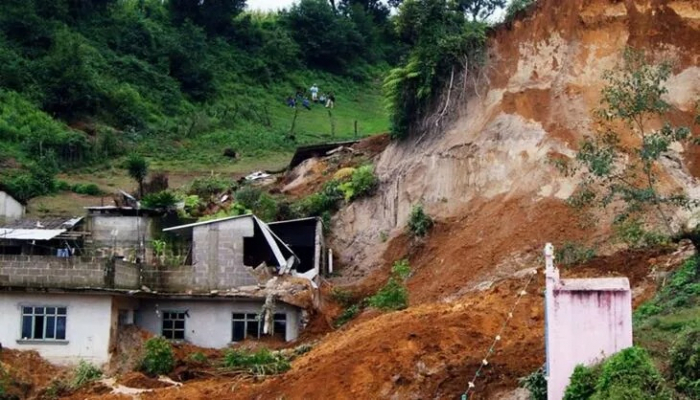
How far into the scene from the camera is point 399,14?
36.9 meters

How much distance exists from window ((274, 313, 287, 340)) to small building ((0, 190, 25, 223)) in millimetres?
9758

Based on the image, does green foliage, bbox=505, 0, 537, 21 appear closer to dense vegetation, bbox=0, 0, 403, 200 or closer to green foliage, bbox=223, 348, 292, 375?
green foliage, bbox=223, 348, 292, 375

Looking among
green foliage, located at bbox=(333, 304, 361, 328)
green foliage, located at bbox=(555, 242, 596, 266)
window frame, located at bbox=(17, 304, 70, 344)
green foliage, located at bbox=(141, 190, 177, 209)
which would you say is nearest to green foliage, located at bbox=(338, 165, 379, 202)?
green foliage, located at bbox=(141, 190, 177, 209)

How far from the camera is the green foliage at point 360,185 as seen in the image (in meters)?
37.0

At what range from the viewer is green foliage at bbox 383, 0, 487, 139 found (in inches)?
1396

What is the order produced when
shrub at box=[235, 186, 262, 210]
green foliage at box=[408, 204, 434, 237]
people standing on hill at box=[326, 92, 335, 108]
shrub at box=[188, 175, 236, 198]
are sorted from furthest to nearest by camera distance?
people standing on hill at box=[326, 92, 335, 108] → shrub at box=[188, 175, 236, 198] → shrub at box=[235, 186, 262, 210] → green foliage at box=[408, 204, 434, 237]

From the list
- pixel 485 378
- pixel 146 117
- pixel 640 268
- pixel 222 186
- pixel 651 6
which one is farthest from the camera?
pixel 146 117

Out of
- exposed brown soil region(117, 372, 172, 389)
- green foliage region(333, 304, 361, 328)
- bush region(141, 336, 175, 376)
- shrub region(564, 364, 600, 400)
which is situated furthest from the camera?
green foliage region(333, 304, 361, 328)

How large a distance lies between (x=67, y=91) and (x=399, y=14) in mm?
21502

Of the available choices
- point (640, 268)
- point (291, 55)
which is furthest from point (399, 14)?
point (291, 55)

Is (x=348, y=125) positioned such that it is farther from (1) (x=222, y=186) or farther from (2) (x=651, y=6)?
(2) (x=651, y=6)

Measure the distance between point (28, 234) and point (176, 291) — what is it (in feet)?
15.3

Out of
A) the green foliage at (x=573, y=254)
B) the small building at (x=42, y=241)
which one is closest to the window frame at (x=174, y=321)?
the small building at (x=42, y=241)

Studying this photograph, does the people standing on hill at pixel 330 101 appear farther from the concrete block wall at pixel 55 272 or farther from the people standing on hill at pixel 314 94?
the concrete block wall at pixel 55 272
